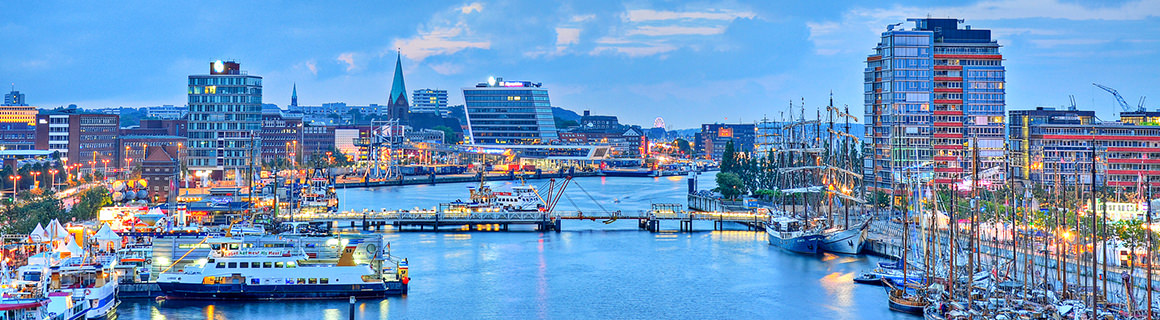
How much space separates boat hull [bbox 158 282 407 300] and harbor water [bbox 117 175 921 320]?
38 cm

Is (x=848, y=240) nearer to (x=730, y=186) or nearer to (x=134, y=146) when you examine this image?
(x=730, y=186)

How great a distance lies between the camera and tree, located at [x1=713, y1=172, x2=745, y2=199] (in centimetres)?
7988

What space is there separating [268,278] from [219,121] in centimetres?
4718

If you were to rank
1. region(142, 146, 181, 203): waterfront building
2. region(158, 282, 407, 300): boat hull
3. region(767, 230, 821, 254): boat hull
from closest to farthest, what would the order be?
region(158, 282, 407, 300): boat hull → region(767, 230, 821, 254): boat hull → region(142, 146, 181, 203): waterfront building

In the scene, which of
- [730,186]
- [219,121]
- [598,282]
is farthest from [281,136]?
[598,282]

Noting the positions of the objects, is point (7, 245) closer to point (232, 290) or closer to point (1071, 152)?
point (232, 290)

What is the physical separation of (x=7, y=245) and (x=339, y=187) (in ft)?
229

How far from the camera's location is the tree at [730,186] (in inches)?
3145

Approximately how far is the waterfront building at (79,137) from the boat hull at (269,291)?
75606mm

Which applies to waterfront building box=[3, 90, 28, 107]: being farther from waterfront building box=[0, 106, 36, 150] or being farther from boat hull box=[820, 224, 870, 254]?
boat hull box=[820, 224, 870, 254]

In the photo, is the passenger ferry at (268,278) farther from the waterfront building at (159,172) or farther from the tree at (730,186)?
the tree at (730,186)

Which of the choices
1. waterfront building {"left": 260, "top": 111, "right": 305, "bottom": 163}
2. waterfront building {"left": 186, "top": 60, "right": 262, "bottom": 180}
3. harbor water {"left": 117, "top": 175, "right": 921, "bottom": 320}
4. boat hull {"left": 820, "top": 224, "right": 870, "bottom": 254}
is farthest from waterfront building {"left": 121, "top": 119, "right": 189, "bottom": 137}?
boat hull {"left": 820, "top": 224, "right": 870, "bottom": 254}

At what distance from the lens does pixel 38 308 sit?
1153 inches

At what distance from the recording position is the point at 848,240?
169ft
